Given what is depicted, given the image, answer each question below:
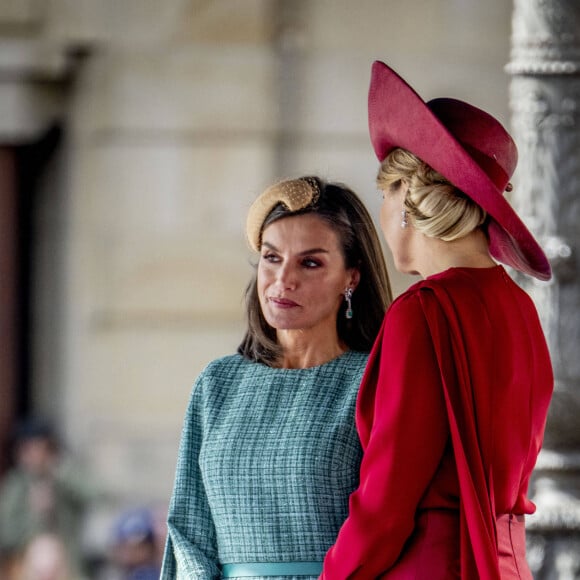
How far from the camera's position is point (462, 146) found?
→ 279 centimetres

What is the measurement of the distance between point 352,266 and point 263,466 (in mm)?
440

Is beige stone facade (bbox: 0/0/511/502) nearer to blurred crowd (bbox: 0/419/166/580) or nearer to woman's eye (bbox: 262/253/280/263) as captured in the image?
blurred crowd (bbox: 0/419/166/580)

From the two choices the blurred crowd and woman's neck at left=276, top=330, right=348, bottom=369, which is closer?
woman's neck at left=276, top=330, right=348, bottom=369

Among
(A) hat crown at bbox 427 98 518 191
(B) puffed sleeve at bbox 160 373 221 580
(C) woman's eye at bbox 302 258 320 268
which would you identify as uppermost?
(A) hat crown at bbox 427 98 518 191

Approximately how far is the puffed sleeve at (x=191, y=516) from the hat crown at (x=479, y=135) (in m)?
0.75

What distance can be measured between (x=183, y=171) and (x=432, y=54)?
3.55ft

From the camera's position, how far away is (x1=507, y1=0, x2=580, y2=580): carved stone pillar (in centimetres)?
400

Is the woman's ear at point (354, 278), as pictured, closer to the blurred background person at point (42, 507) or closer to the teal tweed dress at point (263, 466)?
the teal tweed dress at point (263, 466)

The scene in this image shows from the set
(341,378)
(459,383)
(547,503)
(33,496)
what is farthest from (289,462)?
(33,496)

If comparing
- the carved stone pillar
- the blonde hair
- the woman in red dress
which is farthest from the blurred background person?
the blonde hair

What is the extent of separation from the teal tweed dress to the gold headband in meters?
0.27

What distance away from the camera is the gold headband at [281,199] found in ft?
10.3

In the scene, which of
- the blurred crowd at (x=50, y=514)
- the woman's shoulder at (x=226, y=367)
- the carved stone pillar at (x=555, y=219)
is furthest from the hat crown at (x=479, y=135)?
the blurred crowd at (x=50, y=514)

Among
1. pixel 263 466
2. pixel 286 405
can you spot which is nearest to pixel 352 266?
pixel 286 405
